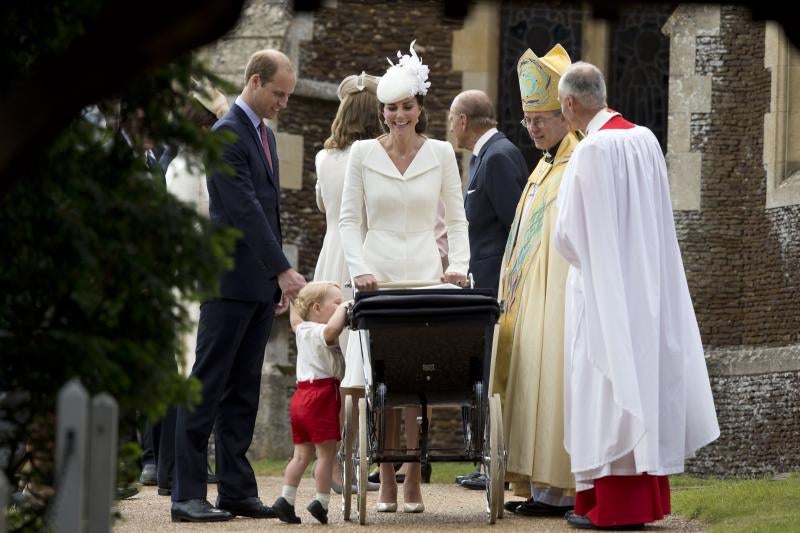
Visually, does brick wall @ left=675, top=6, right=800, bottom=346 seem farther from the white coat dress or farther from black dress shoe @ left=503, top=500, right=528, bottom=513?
the white coat dress

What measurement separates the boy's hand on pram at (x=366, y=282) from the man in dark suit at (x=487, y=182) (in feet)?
5.24

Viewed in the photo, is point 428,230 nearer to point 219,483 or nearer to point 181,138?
point 219,483

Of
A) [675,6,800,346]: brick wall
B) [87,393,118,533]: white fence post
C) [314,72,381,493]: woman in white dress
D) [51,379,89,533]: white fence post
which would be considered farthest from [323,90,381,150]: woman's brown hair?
[51,379,89,533]: white fence post

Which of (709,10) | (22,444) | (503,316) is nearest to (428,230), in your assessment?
(503,316)

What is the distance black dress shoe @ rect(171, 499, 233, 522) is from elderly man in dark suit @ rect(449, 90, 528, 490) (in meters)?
2.43

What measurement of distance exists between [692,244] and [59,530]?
1028 cm

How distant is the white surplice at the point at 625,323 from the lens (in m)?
7.45

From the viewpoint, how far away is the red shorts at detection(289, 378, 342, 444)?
7992 mm

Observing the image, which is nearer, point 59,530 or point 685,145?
point 59,530

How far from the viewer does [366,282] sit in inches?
314

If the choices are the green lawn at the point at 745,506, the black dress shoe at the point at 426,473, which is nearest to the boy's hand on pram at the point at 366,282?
the green lawn at the point at 745,506

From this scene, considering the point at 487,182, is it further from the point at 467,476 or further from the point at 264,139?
the point at 467,476

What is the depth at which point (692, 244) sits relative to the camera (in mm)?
13344

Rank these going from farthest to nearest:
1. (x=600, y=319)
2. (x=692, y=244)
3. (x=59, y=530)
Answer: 1. (x=692, y=244)
2. (x=600, y=319)
3. (x=59, y=530)
